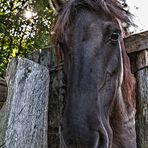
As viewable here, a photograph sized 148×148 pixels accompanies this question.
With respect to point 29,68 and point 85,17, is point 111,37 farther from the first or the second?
point 29,68

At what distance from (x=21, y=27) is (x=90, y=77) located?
3.75m

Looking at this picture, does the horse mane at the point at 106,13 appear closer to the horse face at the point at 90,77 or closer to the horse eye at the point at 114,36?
the horse face at the point at 90,77

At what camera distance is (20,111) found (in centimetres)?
153

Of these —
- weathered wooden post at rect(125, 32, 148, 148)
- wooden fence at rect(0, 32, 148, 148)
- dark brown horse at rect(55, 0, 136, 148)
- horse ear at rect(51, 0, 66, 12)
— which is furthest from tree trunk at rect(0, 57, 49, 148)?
weathered wooden post at rect(125, 32, 148, 148)

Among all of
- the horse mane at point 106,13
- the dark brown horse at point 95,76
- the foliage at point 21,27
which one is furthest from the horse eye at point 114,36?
the foliage at point 21,27

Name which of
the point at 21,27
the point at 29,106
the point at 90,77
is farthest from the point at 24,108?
the point at 21,27

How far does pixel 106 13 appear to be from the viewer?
189 centimetres

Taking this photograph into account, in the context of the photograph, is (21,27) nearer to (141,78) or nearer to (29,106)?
(141,78)

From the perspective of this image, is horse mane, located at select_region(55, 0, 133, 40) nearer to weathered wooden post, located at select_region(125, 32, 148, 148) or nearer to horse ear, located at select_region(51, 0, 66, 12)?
horse ear, located at select_region(51, 0, 66, 12)

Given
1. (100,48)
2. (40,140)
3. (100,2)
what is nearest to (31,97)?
(40,140)

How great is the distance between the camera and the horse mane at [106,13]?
6.19 feet

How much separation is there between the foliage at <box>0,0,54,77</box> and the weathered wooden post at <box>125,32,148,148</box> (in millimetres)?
2046

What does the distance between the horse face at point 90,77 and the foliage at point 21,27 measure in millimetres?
2378

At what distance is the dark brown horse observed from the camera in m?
1.54
